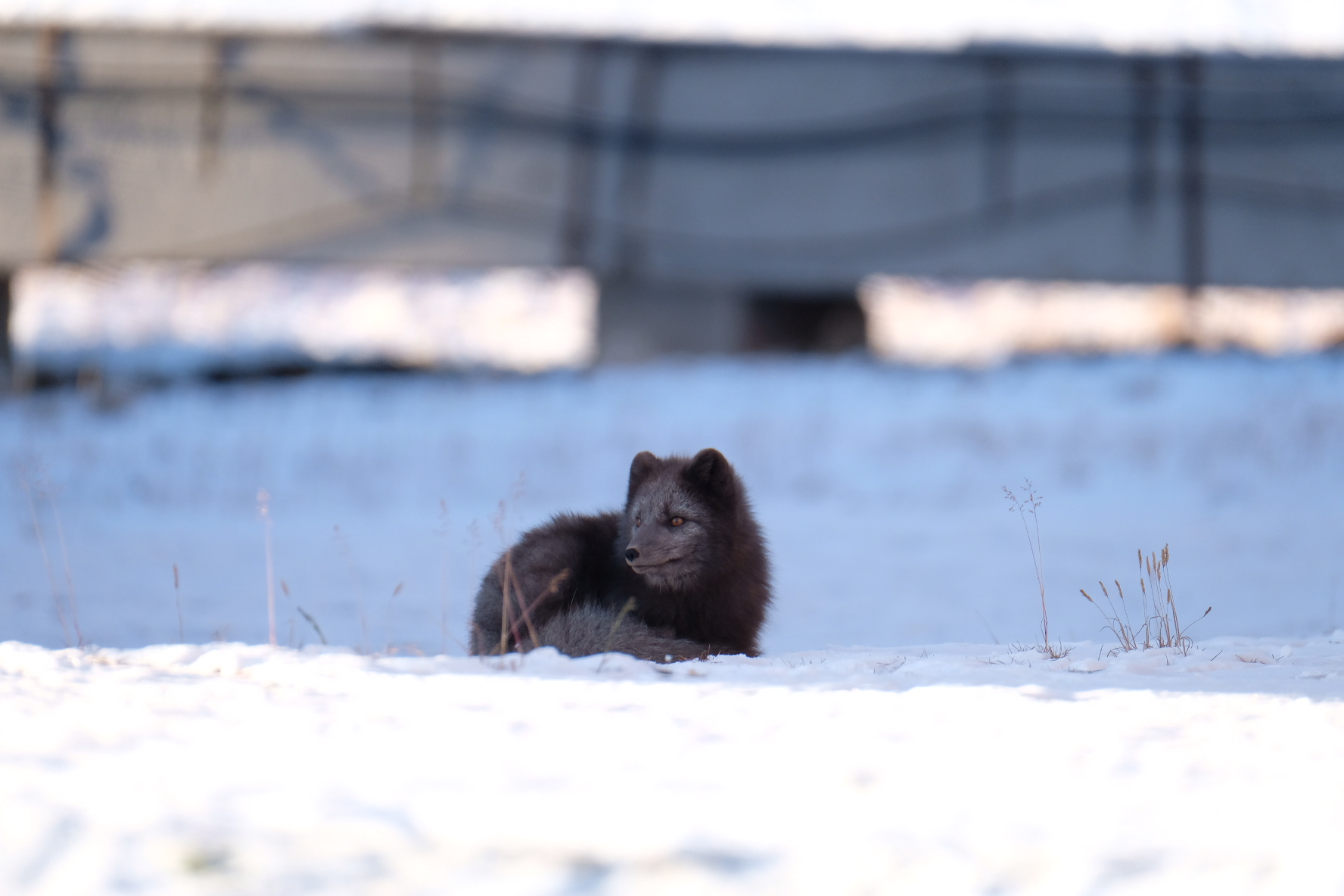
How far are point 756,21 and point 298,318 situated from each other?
826 centimetres

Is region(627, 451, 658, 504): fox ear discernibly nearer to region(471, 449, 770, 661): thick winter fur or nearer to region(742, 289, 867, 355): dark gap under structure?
region(471, 449, 770, 661): thick winter fur

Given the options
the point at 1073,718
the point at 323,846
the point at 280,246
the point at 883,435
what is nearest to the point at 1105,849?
the point at 1073,718

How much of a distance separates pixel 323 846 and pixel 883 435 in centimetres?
981

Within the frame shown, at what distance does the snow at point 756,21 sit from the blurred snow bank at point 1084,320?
2974 millimetres

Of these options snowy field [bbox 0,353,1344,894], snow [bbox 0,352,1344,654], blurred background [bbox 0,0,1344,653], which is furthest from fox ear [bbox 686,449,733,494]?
blurred background [bbox 0,0,1344,653]

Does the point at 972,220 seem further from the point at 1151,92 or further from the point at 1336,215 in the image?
the point at 1336,215

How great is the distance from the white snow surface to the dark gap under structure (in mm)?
11056

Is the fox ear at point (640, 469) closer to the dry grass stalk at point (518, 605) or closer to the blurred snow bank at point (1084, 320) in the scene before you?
the dry grass stalk at point (518, 605)

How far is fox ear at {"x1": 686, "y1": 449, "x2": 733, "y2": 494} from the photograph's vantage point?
15.7 ft

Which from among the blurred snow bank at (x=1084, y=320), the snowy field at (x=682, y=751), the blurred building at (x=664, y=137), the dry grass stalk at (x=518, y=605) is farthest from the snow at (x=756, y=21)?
the dry grass stalk at (x=518, y=605)

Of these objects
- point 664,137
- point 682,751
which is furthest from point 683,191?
point 682,751

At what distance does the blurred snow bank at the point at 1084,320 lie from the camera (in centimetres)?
1342

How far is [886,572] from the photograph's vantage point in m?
7.91

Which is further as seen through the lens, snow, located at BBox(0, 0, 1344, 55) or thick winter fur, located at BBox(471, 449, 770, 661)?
snow, located at BBox(0, 0, 1344, 55)
